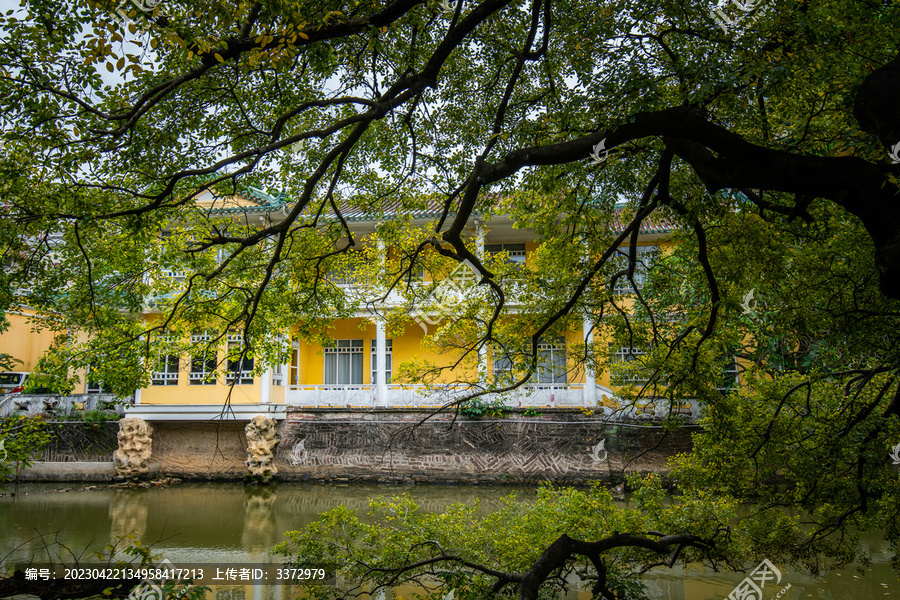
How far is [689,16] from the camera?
416 cm

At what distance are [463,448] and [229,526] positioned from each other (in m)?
5.28

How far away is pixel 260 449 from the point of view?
13.6 metres

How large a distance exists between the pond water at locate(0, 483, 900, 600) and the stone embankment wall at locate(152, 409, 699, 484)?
0.46 meters

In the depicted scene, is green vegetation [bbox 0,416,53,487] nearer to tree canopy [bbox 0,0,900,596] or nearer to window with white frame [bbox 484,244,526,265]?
tree canopy [bbox 0,0,900,596]

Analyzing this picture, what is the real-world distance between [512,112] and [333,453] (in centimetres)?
1009

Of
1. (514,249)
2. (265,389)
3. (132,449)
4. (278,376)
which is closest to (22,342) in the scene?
(132,449)

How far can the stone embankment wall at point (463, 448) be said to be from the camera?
1281 centimetres

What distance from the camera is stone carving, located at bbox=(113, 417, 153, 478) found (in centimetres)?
1384

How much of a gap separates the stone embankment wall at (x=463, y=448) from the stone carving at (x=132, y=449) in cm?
175

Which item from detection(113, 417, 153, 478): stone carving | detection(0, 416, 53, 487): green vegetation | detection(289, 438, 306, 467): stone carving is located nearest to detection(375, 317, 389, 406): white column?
detection(289, 438, 306, 467): stone carving

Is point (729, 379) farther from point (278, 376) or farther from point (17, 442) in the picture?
point (17, 442)

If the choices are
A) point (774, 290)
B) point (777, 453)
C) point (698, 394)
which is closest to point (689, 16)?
point (774, 290)

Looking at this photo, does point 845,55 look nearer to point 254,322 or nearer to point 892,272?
point 892,272

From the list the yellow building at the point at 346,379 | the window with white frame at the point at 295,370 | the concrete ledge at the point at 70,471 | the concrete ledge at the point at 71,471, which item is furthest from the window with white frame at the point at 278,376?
the concrete ledge at the point at 70,471
